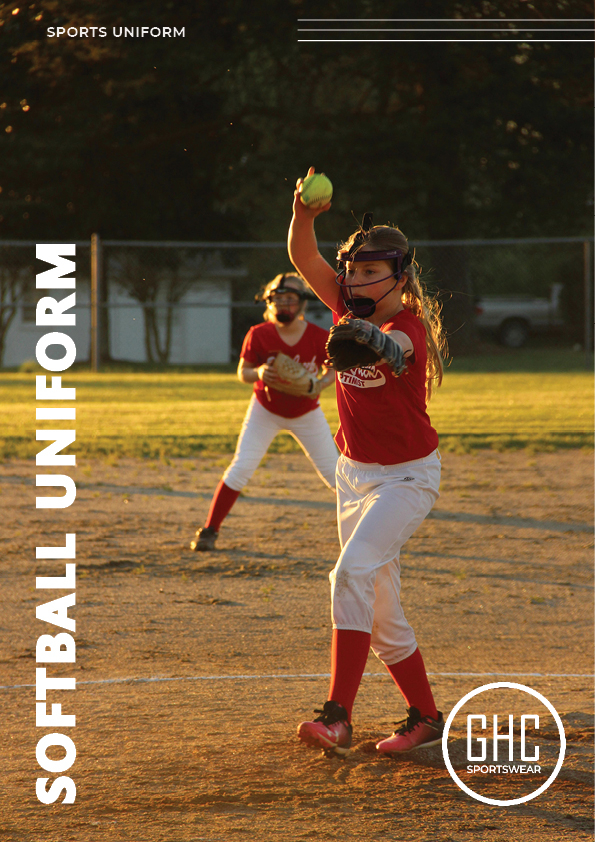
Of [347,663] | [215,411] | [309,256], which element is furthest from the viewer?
[215,411]

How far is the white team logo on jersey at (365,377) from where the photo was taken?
3787 millimetres

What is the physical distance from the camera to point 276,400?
7.66 meters

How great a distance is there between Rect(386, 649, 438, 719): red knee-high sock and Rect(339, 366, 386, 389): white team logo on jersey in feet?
3.41

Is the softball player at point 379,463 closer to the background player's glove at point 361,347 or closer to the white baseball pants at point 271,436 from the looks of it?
the background player's glove at point 361,347

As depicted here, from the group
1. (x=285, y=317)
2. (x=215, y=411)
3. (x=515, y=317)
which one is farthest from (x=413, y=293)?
(x=515, y=317)

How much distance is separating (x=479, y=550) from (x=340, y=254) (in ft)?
14.3

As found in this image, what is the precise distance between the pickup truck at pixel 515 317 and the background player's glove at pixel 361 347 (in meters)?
30.9

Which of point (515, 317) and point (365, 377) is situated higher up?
point (515, 317)

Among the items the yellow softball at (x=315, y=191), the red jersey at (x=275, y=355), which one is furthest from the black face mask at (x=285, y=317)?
the yellow softball at (x=315, y=191)

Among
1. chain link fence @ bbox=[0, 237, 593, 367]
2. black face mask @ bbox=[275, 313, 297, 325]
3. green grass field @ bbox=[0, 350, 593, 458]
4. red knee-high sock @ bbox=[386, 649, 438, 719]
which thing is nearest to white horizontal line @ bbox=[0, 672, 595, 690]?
red knee-high sock @ bbox=[386, 649, 438, 719]

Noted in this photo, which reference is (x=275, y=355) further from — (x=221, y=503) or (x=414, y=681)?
(x=414, y=681)

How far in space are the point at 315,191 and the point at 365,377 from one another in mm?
704

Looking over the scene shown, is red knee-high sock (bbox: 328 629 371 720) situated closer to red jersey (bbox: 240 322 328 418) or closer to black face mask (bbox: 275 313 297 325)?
red jersey (bbox: 240 322 328 418)

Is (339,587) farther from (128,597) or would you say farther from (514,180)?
(514,180)
